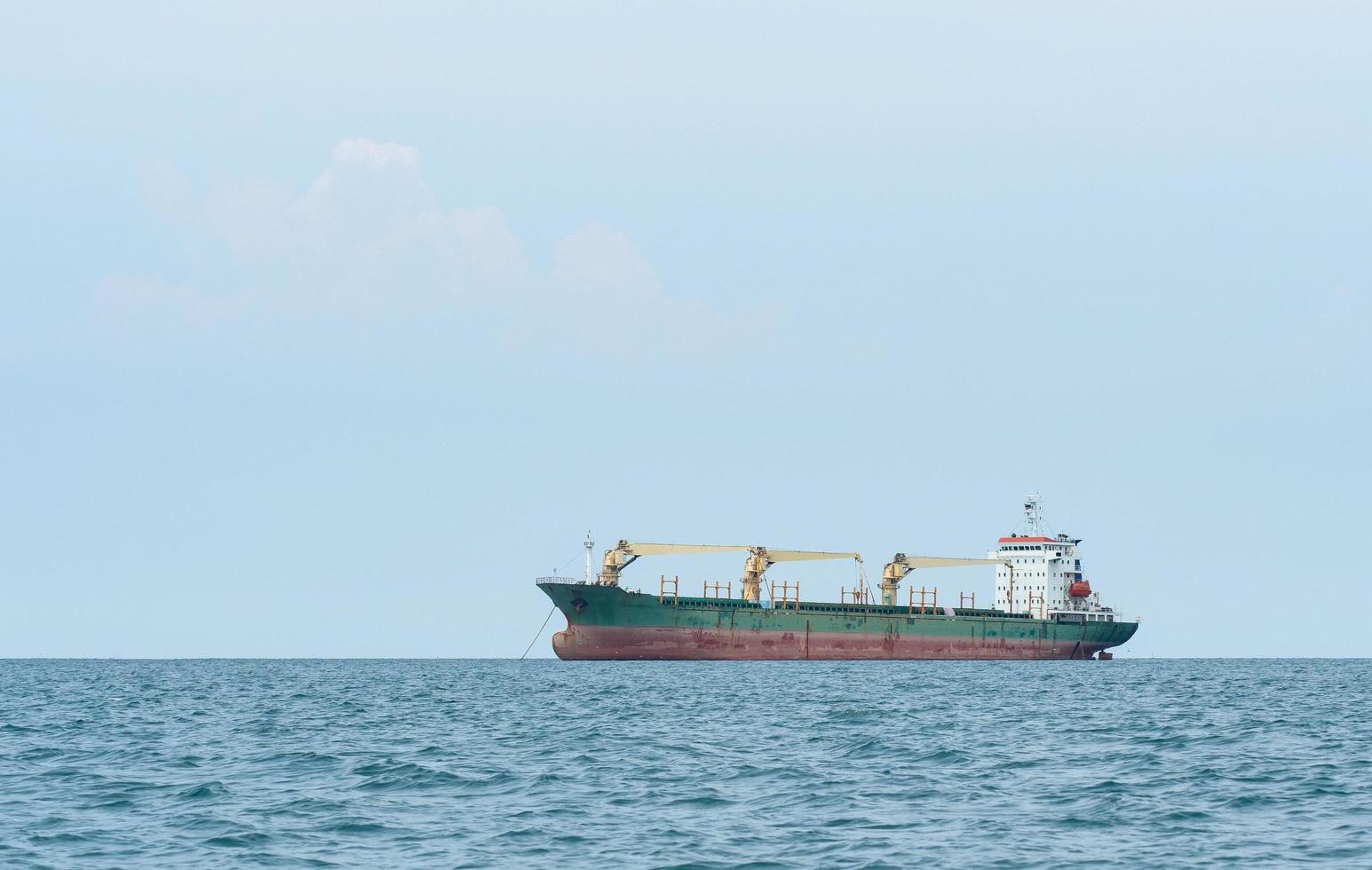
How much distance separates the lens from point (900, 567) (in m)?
120

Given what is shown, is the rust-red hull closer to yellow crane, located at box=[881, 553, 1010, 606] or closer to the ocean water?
yellow crane, located at box=[881, 553, 1010, 606]

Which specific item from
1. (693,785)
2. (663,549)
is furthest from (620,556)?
(693,785)

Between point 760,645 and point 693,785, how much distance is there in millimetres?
75698

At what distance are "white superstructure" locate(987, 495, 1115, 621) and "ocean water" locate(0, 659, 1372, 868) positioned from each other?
68.6m

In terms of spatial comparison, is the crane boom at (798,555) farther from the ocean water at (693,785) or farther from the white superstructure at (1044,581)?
the ocean water at (693,785)

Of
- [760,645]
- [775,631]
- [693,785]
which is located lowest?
[693,785]

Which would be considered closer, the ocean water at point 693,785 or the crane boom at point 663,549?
the ocean water at point 693,785

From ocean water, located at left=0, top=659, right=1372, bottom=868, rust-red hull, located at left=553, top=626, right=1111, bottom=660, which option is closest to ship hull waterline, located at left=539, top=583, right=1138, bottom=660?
rust-red hull, located at left=553, top=626, right=1111, bottom=660

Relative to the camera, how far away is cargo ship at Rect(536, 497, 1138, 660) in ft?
324

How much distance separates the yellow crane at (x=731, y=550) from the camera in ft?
336

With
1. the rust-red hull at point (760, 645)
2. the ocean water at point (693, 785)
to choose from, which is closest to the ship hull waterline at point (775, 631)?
the rust-red hull at point (760, 645)

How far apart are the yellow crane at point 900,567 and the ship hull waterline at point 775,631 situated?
17.4ft

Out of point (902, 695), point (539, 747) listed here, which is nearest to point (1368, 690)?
point (902, 695)

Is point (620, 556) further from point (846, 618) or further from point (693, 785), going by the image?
point (693, 785)
